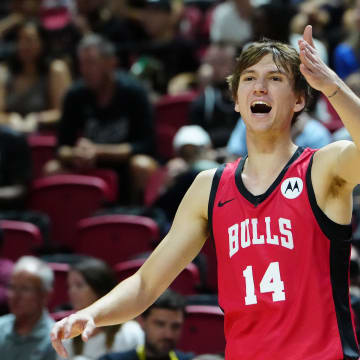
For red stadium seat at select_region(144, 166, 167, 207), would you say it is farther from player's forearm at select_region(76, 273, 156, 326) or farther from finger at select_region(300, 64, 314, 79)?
finger at select_region(300, 64, 314, 79)

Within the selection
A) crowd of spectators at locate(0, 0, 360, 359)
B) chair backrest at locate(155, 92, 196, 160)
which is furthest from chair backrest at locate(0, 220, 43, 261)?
chair backrest at locate(155, 92, 196, 160)

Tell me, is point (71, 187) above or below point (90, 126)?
below

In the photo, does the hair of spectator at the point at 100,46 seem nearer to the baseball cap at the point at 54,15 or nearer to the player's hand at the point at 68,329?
the baseball cap at the point at 54,15

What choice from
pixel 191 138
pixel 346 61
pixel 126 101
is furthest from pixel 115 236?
pixel 346 61

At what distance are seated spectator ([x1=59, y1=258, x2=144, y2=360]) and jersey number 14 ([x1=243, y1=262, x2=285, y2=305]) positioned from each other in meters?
2.02

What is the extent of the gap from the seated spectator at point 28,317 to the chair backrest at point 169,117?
8.59ft

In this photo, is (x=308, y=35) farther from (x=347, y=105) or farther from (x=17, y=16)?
(x=17, y=16)

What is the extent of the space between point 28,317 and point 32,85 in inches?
137

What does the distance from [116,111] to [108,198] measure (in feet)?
2.28

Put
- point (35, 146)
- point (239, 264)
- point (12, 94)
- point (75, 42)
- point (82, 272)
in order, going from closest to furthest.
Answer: point (239, 264)
point (82, 272)
point (35, 146)
point (12, 94)
point (75, 42)

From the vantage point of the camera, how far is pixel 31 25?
8.30 m

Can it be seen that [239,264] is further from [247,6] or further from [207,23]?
[207,23]

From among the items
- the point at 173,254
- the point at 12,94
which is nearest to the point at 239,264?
Answer: the point at 173,254

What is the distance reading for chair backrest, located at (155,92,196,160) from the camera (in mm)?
7484
